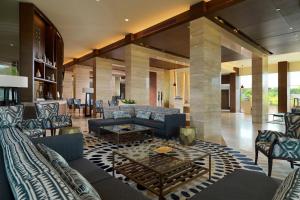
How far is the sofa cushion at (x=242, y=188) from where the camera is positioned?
1473 mm

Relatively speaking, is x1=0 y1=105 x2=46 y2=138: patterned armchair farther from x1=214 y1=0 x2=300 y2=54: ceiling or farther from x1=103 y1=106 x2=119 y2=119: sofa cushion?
x1=214 y1=0 x2=300 y2=54: ceiling

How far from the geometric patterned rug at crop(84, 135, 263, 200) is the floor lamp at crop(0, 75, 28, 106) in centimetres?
201

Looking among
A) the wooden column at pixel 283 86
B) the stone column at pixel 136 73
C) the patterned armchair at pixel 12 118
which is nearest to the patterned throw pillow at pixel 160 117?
the stone column at pixel 136 73

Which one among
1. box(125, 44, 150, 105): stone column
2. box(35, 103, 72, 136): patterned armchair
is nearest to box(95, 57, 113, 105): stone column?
box(125, 44, 150, 105): stone column

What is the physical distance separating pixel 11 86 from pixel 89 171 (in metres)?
3.35

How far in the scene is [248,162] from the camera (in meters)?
3.51

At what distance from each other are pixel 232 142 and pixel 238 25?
359cm

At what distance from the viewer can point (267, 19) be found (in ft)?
17.7

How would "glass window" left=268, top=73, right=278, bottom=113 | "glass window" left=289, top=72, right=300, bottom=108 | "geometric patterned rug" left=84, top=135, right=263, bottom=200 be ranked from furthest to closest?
1. "glass window" left=268, top=73, right=278, bottom=113
2. "glass window" left=289, top=72, right=300, bottom=108
3. "geometric patterned rug" left=84, top=135, right=263, bottom=200

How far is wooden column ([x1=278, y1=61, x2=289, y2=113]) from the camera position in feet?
40.3

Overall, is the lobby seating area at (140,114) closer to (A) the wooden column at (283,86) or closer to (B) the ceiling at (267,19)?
(B) the ceiling at (267,19)

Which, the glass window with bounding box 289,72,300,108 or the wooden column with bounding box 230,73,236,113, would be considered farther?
the wooden column with bounding box 230,73,236,113

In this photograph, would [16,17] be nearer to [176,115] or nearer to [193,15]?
[193,15]

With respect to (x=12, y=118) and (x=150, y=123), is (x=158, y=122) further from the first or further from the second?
(x=12, y=118)
